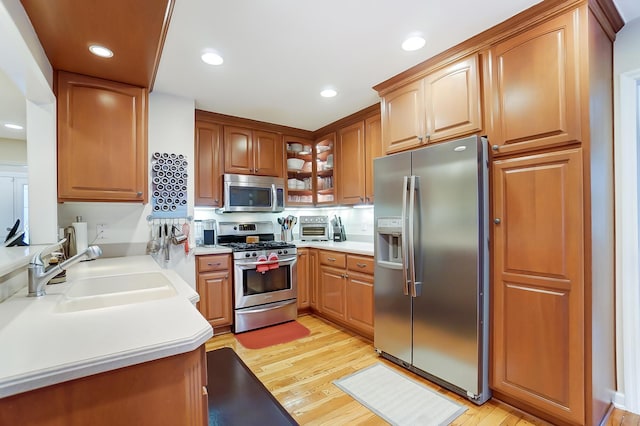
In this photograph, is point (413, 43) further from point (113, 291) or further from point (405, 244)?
point (113, 291)

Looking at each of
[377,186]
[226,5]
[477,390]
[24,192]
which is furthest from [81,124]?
[477,390]

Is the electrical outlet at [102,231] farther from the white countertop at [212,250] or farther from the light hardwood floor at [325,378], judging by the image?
the light hardwood floor at [325,378]

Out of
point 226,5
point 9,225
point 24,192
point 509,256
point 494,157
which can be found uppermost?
point 226,5

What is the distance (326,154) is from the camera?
416 cm

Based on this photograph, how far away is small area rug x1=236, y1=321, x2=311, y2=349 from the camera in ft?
9.53

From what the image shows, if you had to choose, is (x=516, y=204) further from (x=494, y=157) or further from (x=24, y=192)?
(x=24, y=192)

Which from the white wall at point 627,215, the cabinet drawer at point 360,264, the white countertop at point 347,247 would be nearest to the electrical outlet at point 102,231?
the white countertop at point 347,247

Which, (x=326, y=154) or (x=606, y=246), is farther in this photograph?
(x=326, y=154)

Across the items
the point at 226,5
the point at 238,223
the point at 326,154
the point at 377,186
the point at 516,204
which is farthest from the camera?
the point at 326,154

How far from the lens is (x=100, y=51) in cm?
184

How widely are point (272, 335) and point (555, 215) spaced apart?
2642 millimetres

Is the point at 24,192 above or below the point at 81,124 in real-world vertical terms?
below

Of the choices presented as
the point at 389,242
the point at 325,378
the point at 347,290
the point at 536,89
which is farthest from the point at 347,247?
the point at 536,89

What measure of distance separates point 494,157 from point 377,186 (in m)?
0.91
